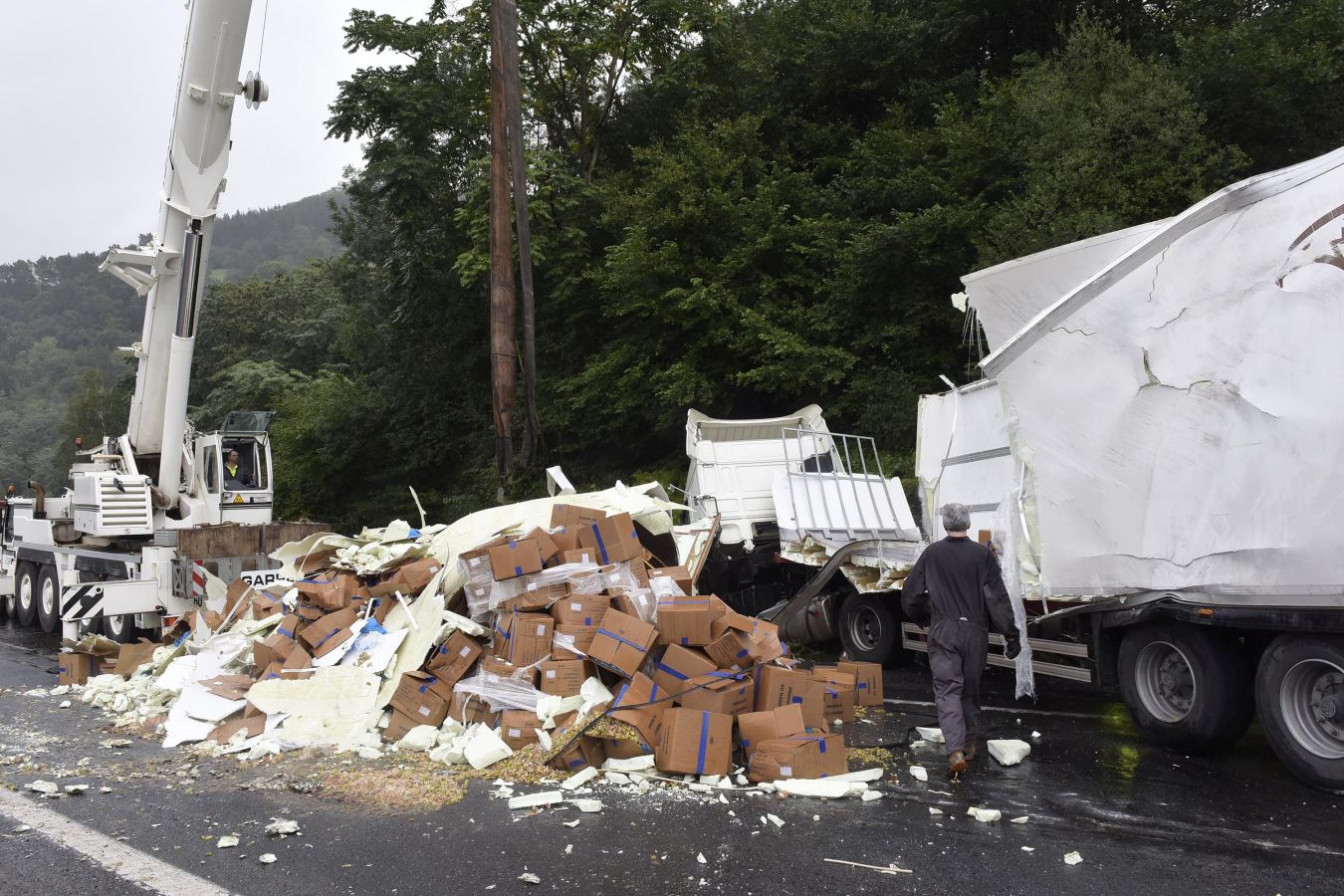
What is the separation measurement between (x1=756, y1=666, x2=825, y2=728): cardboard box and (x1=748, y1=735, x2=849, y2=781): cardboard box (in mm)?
648

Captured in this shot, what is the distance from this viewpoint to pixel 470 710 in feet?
22.5

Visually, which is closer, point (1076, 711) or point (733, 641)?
point (733, 641)

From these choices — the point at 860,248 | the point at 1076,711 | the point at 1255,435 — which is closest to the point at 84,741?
the point at 1076,711

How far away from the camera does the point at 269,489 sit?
13.3m

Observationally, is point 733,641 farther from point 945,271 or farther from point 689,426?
point 945,271

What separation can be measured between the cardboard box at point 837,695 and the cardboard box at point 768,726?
1.22m

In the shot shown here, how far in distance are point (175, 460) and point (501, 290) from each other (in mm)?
5144

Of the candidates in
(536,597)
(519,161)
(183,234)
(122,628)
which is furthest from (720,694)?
(519,161)

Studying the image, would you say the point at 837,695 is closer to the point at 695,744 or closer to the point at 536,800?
the point at 695,744

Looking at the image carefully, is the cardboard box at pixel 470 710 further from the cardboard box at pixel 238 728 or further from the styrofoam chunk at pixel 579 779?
the cardboard box at pixel 238 728

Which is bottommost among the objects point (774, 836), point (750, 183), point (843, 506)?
point (774, 836)

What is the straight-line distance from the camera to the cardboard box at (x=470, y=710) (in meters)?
6.75

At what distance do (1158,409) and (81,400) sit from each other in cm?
7073

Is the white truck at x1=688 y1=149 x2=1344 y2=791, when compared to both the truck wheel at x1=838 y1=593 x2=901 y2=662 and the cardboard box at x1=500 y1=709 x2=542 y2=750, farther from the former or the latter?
the cardboard box at x1=500 y1=709 x2=542 y2=750
